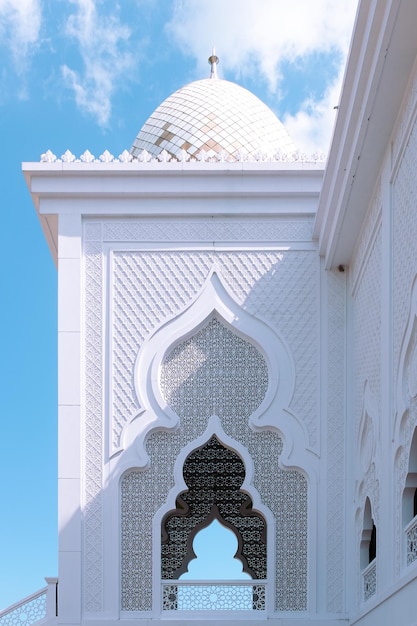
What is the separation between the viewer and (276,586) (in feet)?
25.0

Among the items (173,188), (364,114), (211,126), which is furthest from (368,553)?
(211,126)

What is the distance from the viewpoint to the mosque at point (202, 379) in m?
7.59

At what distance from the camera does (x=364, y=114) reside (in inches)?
229

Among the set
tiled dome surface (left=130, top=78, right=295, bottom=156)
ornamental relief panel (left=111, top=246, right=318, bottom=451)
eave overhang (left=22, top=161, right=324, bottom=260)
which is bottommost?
ornamental relief panel (left=111, top=246, right=318, bottom=451)

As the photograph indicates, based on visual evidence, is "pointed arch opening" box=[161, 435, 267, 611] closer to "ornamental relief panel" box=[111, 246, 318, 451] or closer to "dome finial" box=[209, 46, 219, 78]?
"ornamental relief panel" box=[111, 246, 318, 451]

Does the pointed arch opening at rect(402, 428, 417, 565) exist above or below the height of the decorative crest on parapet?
below

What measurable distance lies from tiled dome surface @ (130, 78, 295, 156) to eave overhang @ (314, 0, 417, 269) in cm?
133

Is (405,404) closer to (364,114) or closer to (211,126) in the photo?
(364,114)

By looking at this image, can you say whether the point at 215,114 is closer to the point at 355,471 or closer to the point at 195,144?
the point at 195,144

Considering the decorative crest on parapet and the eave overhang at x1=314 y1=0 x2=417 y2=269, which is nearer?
the eave overhang at x1=314 y1=0 x2=417 y2=269

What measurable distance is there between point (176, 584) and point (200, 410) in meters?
1.07

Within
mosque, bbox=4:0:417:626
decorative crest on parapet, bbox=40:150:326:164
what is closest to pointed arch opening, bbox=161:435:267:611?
mosque, bbox=4:0:417:626

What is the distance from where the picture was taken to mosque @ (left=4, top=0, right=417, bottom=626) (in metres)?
7.59

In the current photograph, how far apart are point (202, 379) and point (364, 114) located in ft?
8.39
